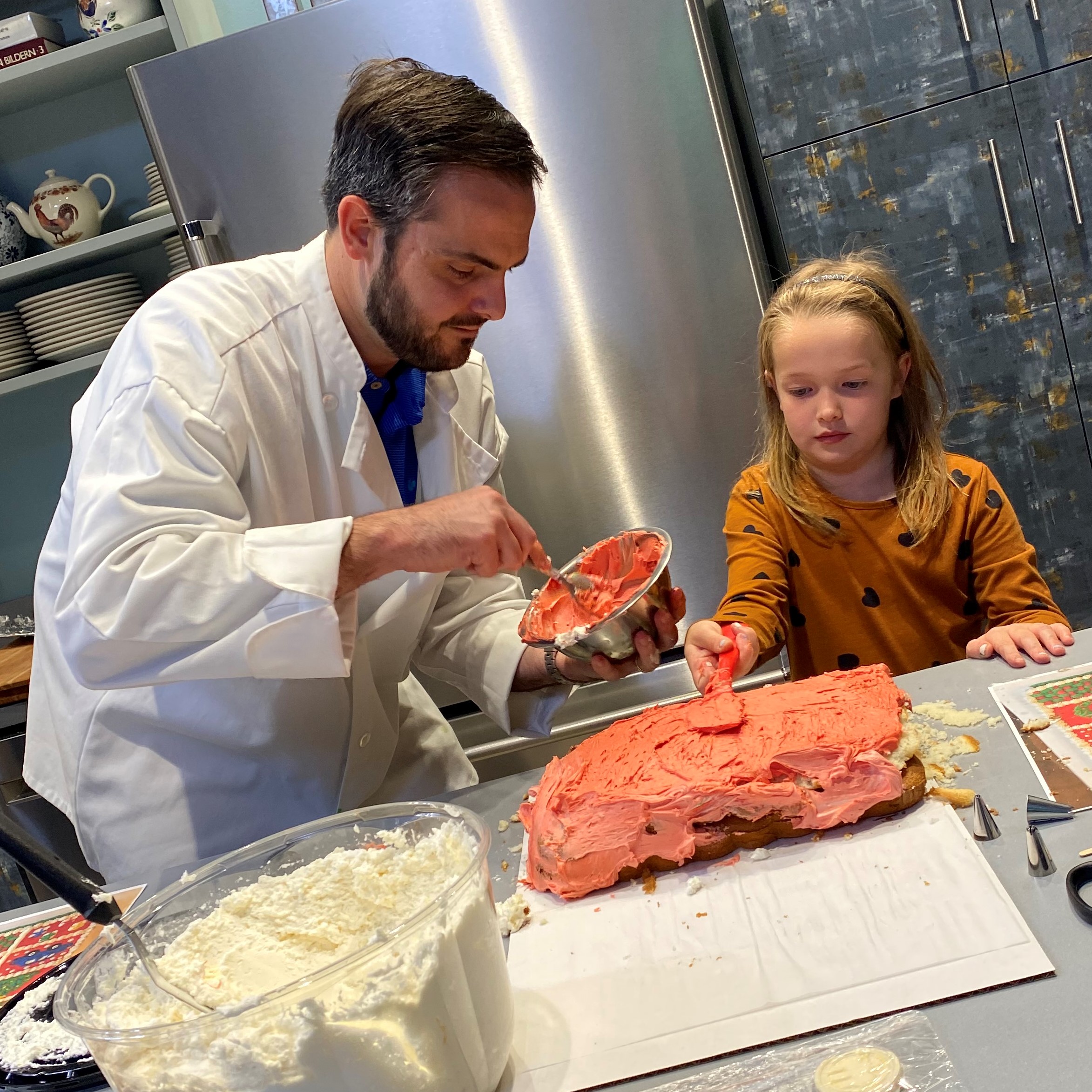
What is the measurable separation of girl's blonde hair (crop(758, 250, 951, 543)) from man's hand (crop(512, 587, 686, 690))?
486mm

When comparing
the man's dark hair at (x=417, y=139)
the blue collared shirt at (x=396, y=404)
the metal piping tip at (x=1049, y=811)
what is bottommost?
the metal piping tip at (x=1049, y=811)

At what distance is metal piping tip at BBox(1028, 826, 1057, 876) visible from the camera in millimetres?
861

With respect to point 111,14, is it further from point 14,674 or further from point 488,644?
point 488,644

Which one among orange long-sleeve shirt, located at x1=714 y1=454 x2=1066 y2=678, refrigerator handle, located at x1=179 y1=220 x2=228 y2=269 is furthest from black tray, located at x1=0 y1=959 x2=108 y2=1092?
refrigerator handle, located at x1=179 y1=220 x2=228 y2=269

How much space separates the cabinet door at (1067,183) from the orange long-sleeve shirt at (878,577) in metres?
0.92

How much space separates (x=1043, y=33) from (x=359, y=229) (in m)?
1.78

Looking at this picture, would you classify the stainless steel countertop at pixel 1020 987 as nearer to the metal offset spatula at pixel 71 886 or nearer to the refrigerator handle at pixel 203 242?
the metal offset spatula at pixel 71 886

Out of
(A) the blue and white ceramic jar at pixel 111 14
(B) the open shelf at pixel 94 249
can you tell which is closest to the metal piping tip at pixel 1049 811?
(B) the open shelf at pixel 94 249

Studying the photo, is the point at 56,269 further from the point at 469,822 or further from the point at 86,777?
the point at 469,822

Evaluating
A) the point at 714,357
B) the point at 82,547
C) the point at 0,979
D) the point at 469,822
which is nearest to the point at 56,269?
the point at 714,357

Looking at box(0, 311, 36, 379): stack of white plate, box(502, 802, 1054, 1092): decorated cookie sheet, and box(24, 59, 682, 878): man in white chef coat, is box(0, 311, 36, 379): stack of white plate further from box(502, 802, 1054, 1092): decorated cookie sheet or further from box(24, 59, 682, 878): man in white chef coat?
box(502, 802, 1054, 1092): decorated cookie sheet

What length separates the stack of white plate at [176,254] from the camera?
2.80 meters

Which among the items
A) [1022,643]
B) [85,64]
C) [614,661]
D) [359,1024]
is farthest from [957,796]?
[85,64]

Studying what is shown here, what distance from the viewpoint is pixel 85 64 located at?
2824 millimetres
